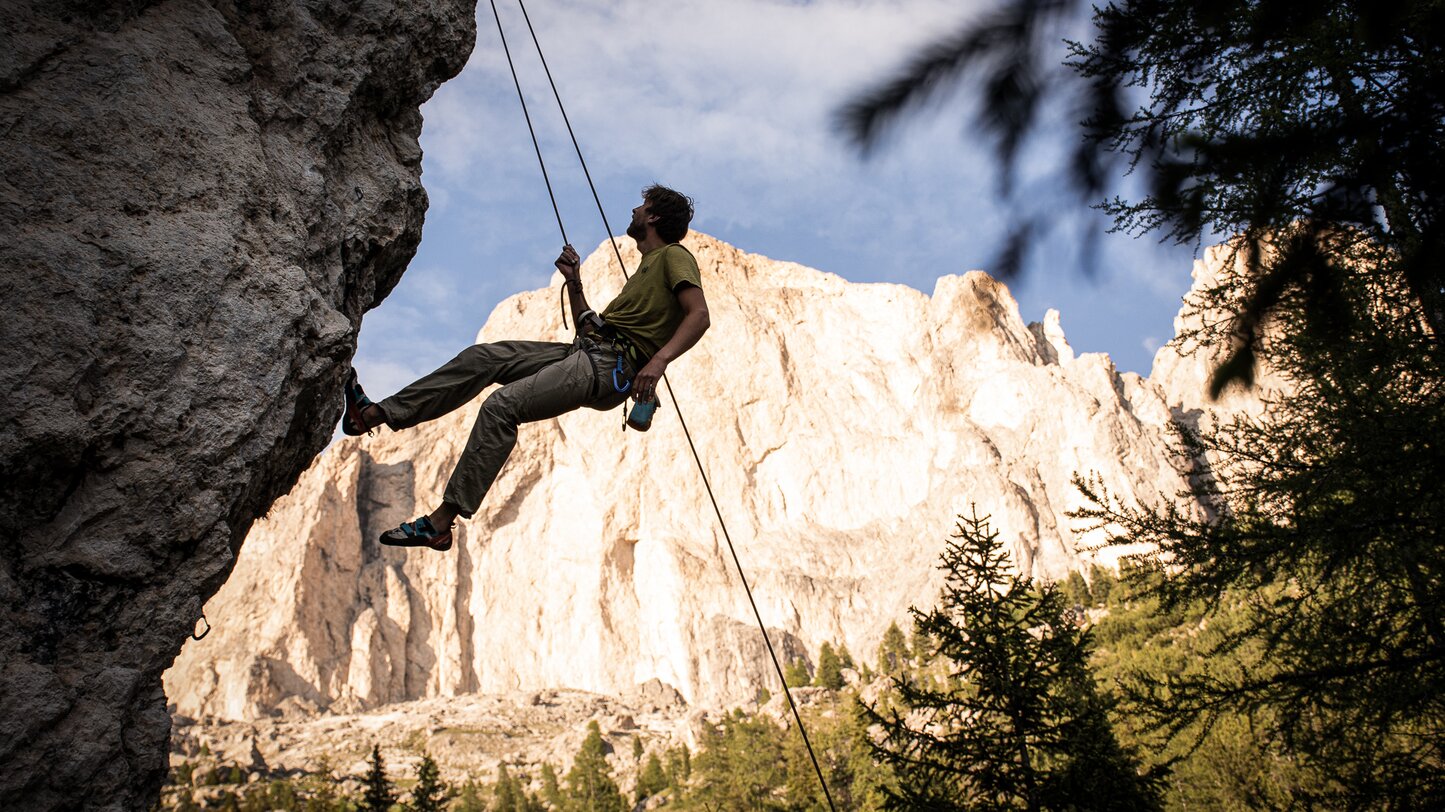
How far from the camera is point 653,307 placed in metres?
5.52

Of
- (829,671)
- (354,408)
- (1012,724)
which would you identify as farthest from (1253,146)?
(829,671)

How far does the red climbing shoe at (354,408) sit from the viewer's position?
514 cm

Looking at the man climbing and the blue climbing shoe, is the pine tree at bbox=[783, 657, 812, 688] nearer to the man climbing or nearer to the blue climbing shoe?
the man climbing

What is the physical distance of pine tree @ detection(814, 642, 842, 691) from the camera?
67.2 metres

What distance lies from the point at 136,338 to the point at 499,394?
Answer: 6.22 feet

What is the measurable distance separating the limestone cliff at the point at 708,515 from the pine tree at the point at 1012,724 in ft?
216

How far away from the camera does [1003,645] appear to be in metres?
10.3

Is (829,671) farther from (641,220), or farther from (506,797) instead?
(641,220)

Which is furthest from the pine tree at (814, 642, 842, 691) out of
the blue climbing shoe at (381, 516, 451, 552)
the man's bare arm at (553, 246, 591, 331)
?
the blue climbing shoe at (381, 516, 451, 552)

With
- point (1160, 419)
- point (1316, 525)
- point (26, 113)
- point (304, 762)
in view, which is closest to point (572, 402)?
point (26, 113)

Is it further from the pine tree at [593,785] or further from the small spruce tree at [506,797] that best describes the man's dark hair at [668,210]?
the small spruce tree at [506,797]

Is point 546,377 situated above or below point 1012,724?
above

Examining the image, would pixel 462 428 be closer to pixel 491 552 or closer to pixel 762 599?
pixel 491 552

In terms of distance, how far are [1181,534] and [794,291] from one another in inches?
3654
